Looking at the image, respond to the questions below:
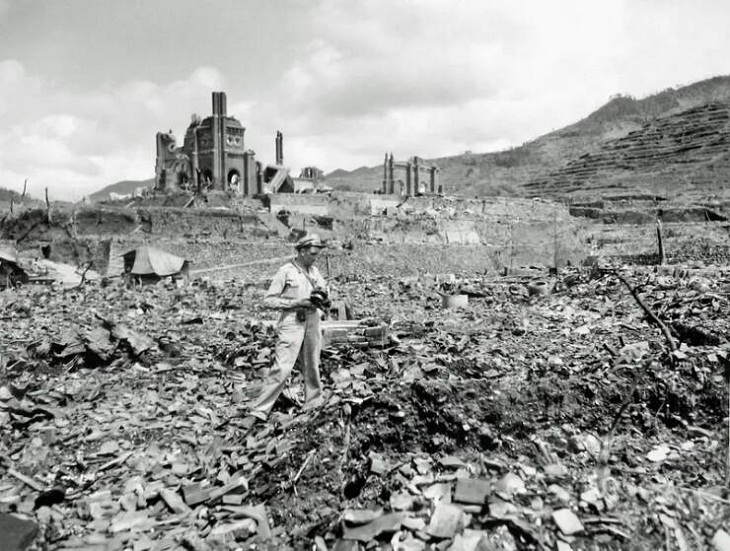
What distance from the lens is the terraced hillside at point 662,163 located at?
45844mm

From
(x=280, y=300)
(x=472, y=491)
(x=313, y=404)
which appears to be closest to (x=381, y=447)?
(x=472, y=491)

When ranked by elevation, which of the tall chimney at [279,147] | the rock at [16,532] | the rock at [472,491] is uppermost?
the tall chimney at [279,147]

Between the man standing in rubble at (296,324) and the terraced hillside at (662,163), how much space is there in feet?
142

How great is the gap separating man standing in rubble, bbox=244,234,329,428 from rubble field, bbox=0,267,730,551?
0.72 feet

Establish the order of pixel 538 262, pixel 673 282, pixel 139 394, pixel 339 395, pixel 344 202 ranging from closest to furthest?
pixel 339 395
pixel 139 394
pixel 673 282
pixel 538 262
pixel 344 202

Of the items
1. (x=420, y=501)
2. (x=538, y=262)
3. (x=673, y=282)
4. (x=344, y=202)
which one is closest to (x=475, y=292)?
(x=673, y=282)

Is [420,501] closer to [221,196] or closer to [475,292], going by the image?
[475,292]

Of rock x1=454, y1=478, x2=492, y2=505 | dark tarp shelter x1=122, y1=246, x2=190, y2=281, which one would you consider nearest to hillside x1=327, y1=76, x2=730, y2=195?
dark tarp shelter x1=122, y1=246, x2=190, y2=281

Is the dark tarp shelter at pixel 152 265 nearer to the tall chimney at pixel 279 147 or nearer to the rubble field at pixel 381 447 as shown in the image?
the rubble field at pixel 381 447

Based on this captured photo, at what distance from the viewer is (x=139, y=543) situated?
9.70 feet

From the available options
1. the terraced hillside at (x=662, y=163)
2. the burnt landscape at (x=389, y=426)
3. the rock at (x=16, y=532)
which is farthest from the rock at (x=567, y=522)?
the terraced hillside at (x=662, y=163)

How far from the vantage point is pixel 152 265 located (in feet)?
58.7

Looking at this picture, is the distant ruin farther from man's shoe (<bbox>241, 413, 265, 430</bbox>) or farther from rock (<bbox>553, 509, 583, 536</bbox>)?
rock (<bbox>553, 509, 583, 536</bbox>)

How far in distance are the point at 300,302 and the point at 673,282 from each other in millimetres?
8180
